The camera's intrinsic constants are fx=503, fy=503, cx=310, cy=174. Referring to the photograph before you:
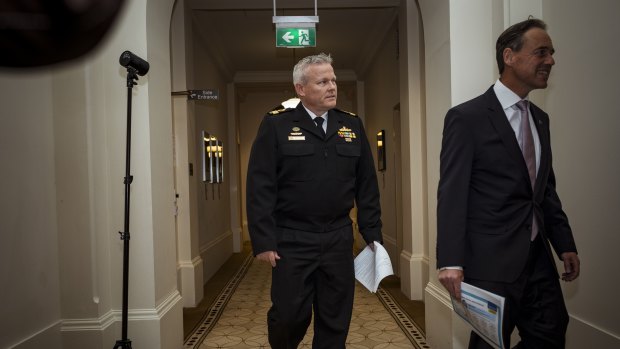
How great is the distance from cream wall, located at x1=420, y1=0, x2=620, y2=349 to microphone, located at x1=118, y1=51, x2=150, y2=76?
1795mm

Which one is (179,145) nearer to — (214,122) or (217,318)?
(217,318)

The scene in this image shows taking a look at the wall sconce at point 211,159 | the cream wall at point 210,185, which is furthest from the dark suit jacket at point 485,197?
the wall sconce at point 211,159

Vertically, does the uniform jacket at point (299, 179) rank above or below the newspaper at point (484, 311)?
above

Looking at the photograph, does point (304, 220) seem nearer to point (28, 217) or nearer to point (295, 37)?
point (28, 217)

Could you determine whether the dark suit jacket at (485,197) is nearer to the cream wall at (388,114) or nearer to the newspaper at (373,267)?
the newspaper at (373,267)

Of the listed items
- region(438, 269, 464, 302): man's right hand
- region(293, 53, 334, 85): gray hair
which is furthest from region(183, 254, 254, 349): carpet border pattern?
region(438, 269, 464, 302): man's right hand

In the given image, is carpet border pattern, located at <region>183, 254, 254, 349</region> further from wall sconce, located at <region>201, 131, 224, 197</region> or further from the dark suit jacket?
the dark suit jacket

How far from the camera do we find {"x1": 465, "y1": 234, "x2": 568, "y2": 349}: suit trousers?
1.79 m

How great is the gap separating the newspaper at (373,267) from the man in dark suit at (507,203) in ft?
1.40

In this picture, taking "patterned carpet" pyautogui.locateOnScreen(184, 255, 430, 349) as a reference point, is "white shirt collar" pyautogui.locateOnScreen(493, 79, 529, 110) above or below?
above

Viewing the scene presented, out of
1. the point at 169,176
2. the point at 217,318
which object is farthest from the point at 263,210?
the point at 217,318

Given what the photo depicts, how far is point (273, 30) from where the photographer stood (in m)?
7.41

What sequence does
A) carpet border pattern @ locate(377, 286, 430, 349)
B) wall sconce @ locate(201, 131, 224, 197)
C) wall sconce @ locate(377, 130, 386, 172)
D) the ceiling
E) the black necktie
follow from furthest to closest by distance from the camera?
1. wall sconce @ locate(377, 130, 386, 172)
2. wall sconce @ locate(201, 131, 224, 197)
3. the ceiling
4. carpet border pattern @ locate(377, 286, 430, 349)
5. the black necktie

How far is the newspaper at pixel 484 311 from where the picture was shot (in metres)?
1.59
